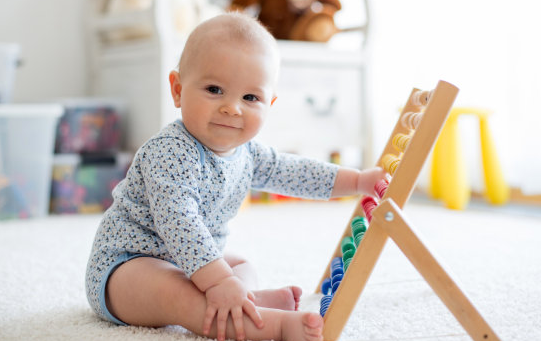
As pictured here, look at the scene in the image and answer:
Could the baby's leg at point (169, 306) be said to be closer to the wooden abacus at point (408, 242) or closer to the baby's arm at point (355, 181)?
the wooden abacus at point (408, 242)

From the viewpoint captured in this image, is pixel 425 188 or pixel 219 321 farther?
pixel 425 188

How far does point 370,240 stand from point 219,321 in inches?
7.7

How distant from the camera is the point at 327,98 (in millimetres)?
2037

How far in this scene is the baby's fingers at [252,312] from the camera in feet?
2.14

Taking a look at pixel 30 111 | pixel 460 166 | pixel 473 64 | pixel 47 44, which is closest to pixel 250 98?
pixel 30 111

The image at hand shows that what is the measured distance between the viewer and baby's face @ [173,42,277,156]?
2.36 feet

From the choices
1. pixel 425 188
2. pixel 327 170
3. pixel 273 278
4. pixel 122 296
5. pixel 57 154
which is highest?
pixel 327 170

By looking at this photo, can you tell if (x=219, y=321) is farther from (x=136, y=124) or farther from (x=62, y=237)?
(x=136, y=124)

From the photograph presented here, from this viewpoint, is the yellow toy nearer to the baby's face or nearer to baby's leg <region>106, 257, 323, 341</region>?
the baby's face

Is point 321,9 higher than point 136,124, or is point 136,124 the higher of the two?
point 321,9

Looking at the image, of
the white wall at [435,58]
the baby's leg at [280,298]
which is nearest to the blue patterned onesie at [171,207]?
the baby's leg at [280,298]

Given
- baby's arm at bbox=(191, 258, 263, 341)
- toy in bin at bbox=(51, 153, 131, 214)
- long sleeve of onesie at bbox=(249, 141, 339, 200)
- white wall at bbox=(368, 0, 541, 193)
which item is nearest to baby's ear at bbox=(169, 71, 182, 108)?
long sleeve of onesie at bbox=(249, 141, 339, 200)

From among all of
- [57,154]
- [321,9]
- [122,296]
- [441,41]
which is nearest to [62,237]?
[57,154]

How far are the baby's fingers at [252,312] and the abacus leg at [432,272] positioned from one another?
0.56 feet
